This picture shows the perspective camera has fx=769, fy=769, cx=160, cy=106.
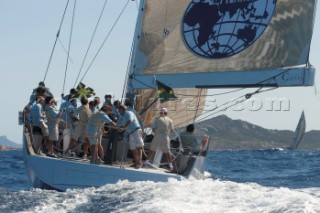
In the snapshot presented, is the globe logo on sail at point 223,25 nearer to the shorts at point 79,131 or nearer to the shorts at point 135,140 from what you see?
the shorts at point 135,140

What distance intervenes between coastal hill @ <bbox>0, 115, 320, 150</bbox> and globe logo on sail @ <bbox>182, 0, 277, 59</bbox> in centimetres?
11864

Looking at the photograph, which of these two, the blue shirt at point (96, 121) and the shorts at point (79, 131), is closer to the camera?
the blue shirt at point (96, 121)

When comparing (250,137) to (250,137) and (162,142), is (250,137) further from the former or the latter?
(162,142)

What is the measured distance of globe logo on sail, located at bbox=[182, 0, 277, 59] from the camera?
16062 millimetres

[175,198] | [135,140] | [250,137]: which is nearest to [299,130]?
[250,137]

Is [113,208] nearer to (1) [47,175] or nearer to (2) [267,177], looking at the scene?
(1) [47,175]

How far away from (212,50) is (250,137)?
149 metres

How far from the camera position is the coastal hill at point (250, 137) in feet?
472

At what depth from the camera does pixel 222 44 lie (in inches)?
643

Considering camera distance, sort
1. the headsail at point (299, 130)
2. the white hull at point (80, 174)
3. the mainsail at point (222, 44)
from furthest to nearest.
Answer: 1. the headsail at point (299, 130)
2. the mainsail at point (222, 44)
3. the white hull at point (80, 174)

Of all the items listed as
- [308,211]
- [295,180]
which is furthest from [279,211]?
[295,180]

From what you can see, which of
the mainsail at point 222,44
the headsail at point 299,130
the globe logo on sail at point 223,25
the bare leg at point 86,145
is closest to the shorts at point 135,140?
the bare leg at point 86,145

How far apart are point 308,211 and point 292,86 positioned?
5.80 metres

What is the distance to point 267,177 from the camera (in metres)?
22.4
